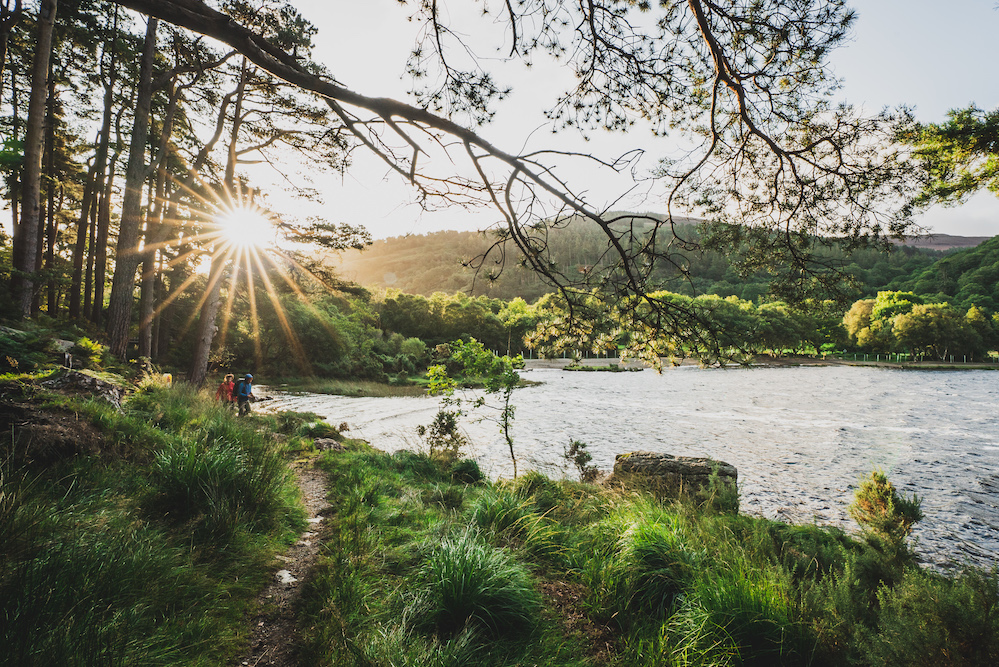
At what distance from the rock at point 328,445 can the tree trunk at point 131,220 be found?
5.67 m

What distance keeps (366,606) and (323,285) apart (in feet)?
36.4

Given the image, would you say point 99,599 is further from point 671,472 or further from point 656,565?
point 671,472

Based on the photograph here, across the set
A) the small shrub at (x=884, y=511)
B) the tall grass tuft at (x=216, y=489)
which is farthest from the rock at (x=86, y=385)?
the small shrub at (x=884, y=511)

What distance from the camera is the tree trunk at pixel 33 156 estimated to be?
26.0ft

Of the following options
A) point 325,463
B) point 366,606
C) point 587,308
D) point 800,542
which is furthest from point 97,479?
point 800,542

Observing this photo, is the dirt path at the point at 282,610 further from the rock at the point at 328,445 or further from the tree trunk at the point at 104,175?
the tree trunk at the point at 104,175

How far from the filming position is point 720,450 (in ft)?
44.9

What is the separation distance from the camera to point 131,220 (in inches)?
380

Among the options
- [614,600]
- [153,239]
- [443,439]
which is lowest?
[443,439]

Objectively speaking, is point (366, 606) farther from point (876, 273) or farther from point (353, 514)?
point (876, 273)

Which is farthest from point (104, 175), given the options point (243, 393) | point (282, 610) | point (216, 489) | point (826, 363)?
point (826, 363)

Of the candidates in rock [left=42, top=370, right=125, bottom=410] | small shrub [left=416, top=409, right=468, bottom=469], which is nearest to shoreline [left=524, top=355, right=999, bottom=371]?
small shrub [left=416, top=409, right=468, bottom=469]

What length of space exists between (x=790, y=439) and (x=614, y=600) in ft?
54.1

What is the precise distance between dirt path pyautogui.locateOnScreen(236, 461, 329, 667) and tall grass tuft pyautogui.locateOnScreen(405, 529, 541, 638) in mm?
769
